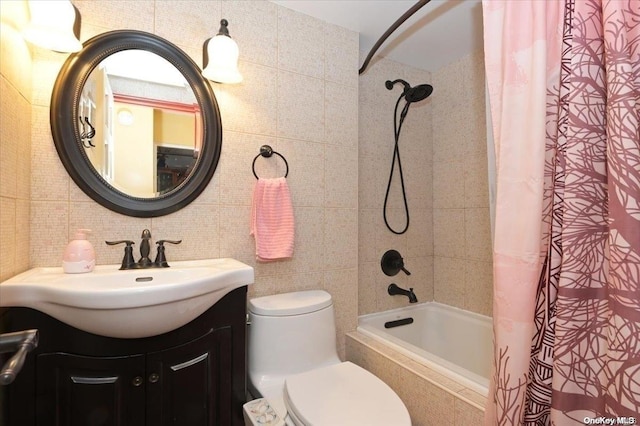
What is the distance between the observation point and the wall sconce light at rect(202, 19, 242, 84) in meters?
1.31

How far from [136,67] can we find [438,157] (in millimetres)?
1911

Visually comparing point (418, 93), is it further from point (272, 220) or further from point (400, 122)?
point (272, 220)

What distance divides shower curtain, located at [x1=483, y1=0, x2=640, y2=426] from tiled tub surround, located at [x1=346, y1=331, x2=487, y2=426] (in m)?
0.21

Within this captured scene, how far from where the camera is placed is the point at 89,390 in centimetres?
95

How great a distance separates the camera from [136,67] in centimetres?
129

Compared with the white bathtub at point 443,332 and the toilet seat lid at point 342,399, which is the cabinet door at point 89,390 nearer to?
the toilet seat lid at point 342,399

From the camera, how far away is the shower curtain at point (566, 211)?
67cm

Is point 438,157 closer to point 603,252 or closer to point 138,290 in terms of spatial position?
point 603,252

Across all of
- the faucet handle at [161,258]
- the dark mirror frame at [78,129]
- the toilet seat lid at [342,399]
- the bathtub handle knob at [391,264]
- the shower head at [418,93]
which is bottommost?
the toilet seat lid at [342,399]

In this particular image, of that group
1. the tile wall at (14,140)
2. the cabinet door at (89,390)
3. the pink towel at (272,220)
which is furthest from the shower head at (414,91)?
the cabinet door at (89,390)

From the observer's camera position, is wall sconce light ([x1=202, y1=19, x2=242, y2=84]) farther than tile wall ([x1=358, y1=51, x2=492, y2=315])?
No

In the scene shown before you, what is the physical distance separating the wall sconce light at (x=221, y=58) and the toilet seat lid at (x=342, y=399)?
1280mm

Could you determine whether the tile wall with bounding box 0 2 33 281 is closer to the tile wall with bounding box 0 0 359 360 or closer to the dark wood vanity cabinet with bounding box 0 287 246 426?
the tile wall with bounding box 0 0 359 360

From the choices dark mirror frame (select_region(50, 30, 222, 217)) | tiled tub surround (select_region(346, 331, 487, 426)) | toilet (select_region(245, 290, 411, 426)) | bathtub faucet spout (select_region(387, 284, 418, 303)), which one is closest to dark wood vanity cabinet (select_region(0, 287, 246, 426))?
toilet (select_region(245, 290, 411, 426))
